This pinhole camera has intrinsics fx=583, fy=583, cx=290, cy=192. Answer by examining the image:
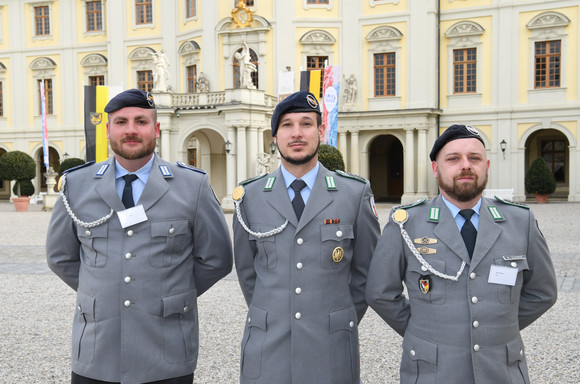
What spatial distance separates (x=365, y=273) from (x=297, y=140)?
0.85 metres

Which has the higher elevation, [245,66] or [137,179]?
[245,66]

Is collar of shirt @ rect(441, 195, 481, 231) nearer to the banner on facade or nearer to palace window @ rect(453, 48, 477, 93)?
the banner on facade

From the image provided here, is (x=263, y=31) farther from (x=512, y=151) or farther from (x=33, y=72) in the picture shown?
(x=33, y=72)

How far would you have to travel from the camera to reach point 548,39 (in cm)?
2464

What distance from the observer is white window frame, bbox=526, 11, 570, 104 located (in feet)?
80.1

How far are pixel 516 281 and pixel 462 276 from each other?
263mm

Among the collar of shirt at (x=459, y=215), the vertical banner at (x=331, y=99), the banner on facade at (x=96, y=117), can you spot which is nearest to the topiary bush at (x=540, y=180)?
the vertical banner at (x=331, y=99)

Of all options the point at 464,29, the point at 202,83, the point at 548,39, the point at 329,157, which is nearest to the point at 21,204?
the point at 202,83

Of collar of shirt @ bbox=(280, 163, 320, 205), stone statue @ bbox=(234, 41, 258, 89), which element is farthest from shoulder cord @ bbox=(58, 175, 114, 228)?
stone statue @ bbox=(234, 41, 258, 89)

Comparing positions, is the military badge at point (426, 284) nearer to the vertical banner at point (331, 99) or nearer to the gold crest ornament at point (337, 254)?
the gold crest ornament at point (337, 254)

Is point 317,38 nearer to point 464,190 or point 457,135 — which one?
point 457,135

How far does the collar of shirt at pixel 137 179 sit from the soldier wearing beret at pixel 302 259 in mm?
533

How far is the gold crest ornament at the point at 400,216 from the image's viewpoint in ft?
9.69

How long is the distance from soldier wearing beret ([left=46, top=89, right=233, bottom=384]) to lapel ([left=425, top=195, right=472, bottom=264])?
4.20ft
